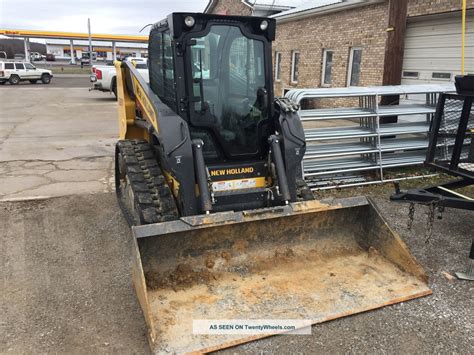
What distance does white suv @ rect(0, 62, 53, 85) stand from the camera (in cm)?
2909

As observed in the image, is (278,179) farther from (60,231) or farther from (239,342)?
(60,231)

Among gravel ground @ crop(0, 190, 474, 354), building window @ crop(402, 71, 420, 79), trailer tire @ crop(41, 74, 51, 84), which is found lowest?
gravel ground @ crop(0, 190, 474, 354)

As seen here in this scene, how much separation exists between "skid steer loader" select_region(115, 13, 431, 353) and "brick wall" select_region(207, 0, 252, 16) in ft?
57.1

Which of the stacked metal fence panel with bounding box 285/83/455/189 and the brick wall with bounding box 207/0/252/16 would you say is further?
the brick wall with bounding box 207/0/252/16

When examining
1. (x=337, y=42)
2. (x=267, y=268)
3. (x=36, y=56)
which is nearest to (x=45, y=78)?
(x=337, y=42)

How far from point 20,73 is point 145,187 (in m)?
30.2

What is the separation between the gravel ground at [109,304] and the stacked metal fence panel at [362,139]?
1.85 m

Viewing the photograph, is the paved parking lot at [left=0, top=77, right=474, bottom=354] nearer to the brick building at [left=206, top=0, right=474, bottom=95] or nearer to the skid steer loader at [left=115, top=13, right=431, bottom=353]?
the skid steer loader at [left=115, top=13, right=431, bottom=353]

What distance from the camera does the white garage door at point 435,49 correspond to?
958 centimetres

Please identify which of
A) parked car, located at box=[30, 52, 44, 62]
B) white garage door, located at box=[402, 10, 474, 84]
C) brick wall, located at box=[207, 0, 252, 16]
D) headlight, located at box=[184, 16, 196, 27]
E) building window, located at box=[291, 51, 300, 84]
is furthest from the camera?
parked car, located at box=[30, 52, 44, 62]

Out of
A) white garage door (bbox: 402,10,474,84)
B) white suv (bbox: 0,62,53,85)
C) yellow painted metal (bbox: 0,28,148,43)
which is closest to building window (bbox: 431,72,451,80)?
white garage door (bbox: 402,10,474,84)

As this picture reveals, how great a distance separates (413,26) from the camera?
11.0 m

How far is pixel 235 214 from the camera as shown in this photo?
3834 mm

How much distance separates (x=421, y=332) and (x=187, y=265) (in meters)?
2.03
